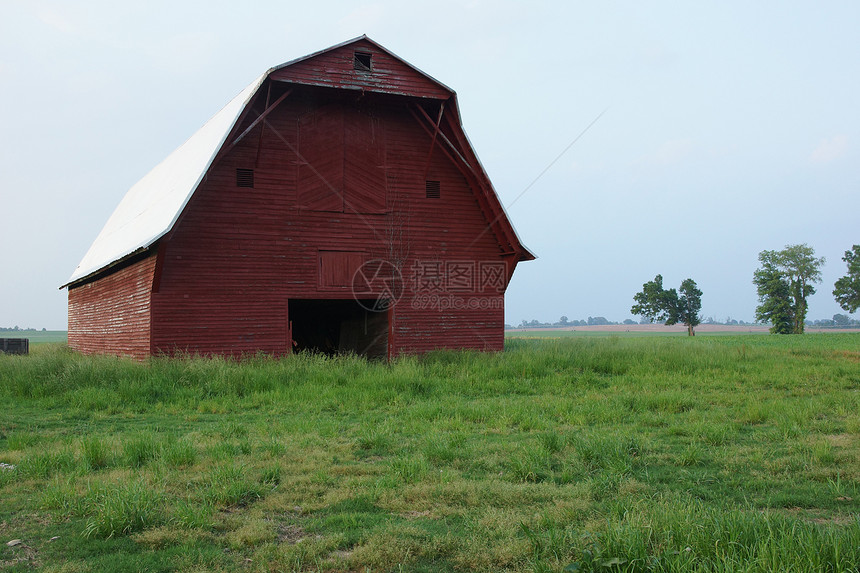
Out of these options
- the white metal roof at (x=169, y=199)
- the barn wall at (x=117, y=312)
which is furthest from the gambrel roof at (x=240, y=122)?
the barn wall at (x=117, y=312)

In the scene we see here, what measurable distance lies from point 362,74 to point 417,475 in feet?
38.7

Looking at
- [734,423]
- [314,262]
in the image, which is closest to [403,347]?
[314,262]

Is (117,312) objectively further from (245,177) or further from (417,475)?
(417,475)

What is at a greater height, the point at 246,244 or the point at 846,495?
the point at 246,244

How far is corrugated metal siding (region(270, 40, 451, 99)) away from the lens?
1473cm

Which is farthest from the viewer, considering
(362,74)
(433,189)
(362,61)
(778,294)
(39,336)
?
(39,336)

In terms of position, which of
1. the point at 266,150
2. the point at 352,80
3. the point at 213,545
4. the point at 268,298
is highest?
the point at 352,80

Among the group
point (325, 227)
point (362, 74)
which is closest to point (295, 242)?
point (325, 227)

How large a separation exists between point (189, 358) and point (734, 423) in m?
10.6

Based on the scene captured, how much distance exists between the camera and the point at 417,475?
586 cm

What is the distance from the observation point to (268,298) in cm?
1543

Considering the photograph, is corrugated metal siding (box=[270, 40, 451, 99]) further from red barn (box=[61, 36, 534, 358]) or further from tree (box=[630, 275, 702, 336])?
tree (box=[630, 275, 702, 336])

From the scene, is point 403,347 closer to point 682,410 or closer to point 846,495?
point 682,410

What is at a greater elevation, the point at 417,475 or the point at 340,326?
the point at 340,326
